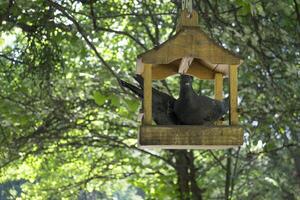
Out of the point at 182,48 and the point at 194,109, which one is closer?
the point at 182,48

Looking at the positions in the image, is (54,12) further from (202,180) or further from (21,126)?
(202,180)

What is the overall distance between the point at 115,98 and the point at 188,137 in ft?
5.46

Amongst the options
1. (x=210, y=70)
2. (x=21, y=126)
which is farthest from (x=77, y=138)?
(x=210, y=70)

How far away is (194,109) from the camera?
237 centimetres

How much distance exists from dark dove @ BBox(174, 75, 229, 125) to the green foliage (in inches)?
7.2

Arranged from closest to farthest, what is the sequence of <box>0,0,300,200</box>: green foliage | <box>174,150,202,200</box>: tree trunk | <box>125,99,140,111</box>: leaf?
<box>125,99,140,111</box>: leaf → <box>0,0,300,200</box>: green foliage → <box>174,150,202,200</box>: tree trunk

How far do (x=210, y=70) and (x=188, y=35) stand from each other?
0.48 meters

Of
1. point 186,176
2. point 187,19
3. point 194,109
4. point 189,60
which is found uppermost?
point 187,19

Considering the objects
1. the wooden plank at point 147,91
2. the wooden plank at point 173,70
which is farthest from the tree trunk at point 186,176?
the wooden plank at point 147,91

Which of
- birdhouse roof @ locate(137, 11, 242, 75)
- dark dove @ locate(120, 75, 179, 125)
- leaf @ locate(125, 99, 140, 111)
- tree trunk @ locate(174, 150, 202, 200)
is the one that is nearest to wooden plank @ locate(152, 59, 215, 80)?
dark dove @ locate(120, 75, 179, 125)

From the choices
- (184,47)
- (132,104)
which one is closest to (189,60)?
(184,47)

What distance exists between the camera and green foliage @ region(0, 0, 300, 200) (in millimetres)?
4250

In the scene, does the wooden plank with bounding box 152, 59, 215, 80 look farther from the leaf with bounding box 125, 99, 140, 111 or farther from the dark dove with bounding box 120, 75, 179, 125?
the leaf with bounding box 125, 99, 140, 111

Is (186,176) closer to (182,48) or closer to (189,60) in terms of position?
(189,60)
